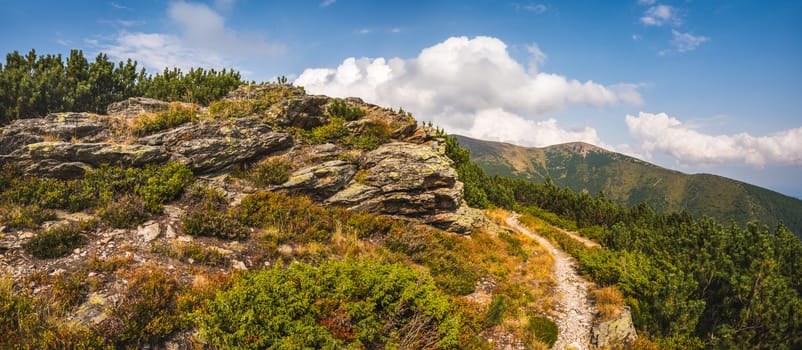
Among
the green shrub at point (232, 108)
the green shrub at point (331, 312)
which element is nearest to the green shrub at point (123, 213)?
the green shrub at point (331, 312)

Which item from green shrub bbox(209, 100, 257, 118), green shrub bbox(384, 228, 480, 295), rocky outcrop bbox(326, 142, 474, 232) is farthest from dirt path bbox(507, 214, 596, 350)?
green shrub bbox(209, 100, 257, 118)

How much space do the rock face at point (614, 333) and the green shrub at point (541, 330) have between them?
1039 mm

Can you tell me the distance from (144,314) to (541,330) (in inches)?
391

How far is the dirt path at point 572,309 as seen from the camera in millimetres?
8930

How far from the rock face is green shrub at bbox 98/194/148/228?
14360 mm

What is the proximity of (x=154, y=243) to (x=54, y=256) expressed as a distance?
2.02 m

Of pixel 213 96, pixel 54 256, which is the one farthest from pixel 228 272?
pixel 213 96

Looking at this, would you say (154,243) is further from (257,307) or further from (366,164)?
(366,164)

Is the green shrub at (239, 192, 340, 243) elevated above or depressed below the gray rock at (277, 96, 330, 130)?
below

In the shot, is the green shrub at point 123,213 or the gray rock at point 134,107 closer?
the green shrub at point 123,213

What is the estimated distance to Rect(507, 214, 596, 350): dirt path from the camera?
893cm

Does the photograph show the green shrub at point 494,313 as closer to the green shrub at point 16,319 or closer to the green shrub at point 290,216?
the green shrub at point 290,216

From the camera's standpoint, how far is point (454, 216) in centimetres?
1619

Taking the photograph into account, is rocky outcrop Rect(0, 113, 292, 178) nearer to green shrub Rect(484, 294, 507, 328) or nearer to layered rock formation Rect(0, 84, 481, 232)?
layered rock formation Rect(0, 84, 481, 232)
